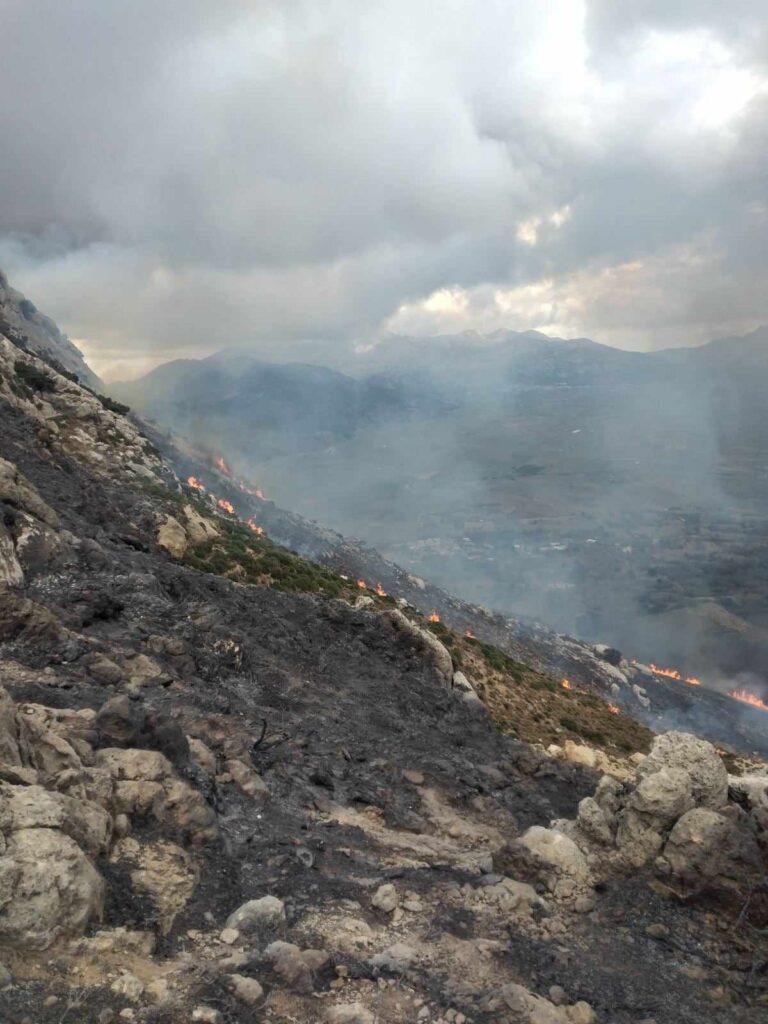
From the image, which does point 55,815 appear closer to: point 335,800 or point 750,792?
point 335,800

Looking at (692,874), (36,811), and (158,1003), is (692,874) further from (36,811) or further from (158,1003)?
(36,811)

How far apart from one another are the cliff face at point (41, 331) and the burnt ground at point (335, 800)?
85.7 m

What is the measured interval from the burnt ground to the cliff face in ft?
281

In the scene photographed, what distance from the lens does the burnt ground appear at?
863cm

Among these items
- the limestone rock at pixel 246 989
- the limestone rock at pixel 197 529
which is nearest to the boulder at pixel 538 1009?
the limestone rock at pixel 246 989

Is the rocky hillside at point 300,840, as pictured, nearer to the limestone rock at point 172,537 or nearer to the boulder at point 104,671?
the boulder at point 104,671

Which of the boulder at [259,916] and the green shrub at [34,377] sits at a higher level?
the green shrub at [34,377]

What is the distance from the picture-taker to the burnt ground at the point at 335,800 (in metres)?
8.63

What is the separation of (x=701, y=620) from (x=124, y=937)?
17489 centimetres

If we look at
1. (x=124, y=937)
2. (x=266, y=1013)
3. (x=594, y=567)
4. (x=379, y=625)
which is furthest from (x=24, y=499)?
(x=594, y=567)

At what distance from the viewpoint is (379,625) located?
2625 cm

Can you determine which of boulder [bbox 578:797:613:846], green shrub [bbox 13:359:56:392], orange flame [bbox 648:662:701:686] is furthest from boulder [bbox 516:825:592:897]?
orange flame [bbox 648:662:701:686]

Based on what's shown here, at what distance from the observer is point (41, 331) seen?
11994 cm

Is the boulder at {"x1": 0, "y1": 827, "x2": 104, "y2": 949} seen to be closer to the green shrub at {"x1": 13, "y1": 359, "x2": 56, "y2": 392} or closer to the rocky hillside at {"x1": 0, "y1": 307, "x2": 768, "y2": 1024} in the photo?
the rocky hillside at {"x1": 0, "y1": 307, "x2": 768, "y2": 1024}
